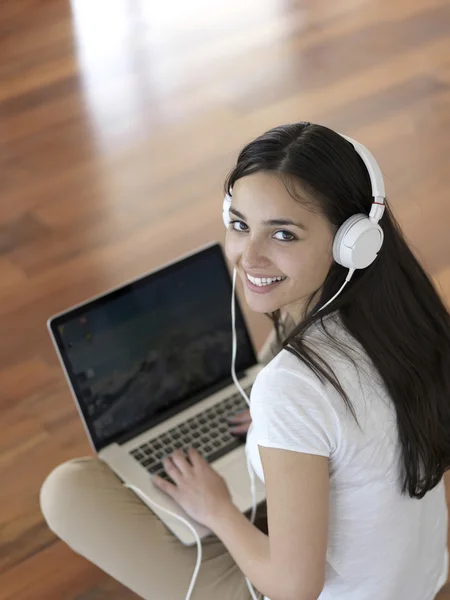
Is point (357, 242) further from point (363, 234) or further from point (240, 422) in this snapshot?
point (240, 422)

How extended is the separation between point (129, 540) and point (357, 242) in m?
0.71

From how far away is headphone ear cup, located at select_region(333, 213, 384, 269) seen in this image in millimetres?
1118

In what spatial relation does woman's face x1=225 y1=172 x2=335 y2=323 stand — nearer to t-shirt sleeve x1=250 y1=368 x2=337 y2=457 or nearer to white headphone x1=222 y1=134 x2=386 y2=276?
white headphone x1=222 y1=134 x2=386 y2=276

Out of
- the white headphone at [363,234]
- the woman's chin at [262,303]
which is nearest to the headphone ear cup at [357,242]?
the white headphone at [363,234]

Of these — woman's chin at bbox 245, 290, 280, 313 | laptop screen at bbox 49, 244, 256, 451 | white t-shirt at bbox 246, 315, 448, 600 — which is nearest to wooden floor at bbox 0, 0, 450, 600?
laptop screen at bbox 49, 244, 256, 451

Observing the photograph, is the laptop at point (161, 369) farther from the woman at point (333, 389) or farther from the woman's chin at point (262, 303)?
the woman's chin at point (262, 303)

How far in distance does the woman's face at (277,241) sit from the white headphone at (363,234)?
0.03 metres

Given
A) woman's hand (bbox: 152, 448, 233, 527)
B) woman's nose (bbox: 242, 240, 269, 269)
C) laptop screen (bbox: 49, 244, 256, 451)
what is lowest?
woman's hand (bbox: 152, 448, 233, 527)

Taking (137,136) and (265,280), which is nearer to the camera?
(265,280)

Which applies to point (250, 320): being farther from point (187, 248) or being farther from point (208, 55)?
point (208, 55)

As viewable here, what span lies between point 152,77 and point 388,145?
3.18 ft

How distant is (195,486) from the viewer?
59.0 inches

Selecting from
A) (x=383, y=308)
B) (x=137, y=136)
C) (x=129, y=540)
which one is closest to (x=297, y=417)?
(x=383, y=308)

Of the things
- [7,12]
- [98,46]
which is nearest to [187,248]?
[98,46]
